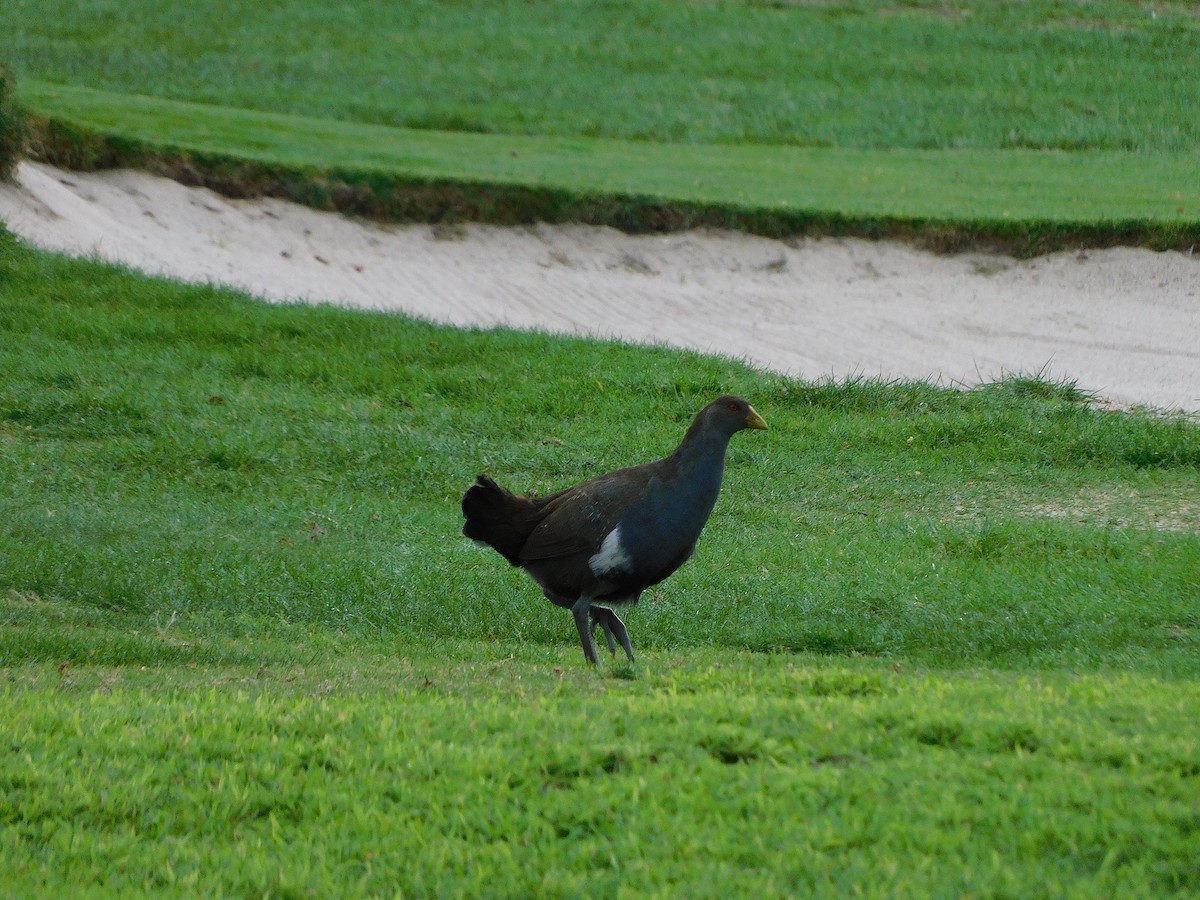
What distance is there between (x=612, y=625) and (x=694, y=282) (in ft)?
41.3

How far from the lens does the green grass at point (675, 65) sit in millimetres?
28141

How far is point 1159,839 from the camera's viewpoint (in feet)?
15.4

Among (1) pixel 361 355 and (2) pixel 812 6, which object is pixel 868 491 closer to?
(1) pixel 361 355

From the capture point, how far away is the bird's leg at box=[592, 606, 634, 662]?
830 cm

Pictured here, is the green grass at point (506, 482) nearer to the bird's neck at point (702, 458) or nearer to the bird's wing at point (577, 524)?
the bird's wing at point (577, 524)

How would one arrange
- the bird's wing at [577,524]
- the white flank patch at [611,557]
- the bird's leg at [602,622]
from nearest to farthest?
1. the white flank patch at [611,557]
2. the bird's wing at [577,524]
3. the bird's leg at [602,622]

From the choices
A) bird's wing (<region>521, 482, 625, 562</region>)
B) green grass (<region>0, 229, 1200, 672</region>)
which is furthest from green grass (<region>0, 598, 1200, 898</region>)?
green grass (<region>0, 229, 1200, 672</region>)

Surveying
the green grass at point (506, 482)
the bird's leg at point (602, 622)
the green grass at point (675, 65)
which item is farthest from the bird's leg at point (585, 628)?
the green grass at point (675, 65)

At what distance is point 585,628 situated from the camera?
8.07 meters

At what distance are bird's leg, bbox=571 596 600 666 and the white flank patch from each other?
0.29 meters

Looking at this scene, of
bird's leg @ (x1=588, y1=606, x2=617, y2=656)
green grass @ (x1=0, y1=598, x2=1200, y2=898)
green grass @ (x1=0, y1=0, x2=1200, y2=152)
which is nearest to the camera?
green grass @ (x1=0, y1=598, x2=1200, y2=898)

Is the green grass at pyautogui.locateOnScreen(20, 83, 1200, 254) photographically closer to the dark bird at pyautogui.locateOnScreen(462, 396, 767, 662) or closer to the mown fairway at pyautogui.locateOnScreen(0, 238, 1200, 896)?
the mown fairway at pyautogui.locateOnScreen(0, 238, 1200, 896)

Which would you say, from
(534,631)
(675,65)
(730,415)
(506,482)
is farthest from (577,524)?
(675,65)

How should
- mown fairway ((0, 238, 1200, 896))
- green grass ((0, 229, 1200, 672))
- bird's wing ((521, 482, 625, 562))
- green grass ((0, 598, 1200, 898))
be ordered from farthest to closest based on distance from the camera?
green grass ((0, 229, 1200, 672)) < bird's wing ((521, 482, 625, 562)) < mown fairway ((0, 238, 1200, 896)) < green grass ((0, 598, 1200, 898))
